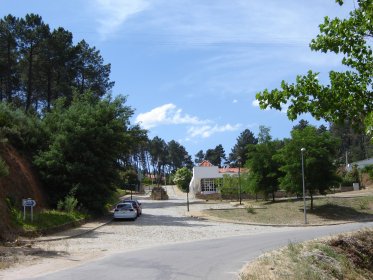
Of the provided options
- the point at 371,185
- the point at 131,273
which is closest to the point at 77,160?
the point at 131,273

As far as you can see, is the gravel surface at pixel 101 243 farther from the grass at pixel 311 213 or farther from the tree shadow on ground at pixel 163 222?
the grass at pixel 311 213

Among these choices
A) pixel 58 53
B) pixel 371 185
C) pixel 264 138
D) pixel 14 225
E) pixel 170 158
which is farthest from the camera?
pixel 170 158

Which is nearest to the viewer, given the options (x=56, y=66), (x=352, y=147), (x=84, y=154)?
(x=84, y=154)

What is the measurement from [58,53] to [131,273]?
175 feet

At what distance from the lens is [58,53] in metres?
62.5

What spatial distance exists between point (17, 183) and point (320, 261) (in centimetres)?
2343

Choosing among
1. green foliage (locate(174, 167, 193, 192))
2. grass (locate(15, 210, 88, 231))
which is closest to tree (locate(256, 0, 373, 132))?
grass (locate(15, 210, 88, 231))

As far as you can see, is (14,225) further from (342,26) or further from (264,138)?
(264,138)

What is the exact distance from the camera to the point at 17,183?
32781 mm

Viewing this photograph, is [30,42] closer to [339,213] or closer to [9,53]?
[9,53]

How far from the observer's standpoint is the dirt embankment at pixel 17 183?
28812mm

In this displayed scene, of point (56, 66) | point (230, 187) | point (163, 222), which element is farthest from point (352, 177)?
point (56, 66)

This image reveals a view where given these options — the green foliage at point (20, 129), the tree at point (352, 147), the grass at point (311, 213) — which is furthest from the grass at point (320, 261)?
the tree at point (352, 147)

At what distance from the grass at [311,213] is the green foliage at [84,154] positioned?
11.7 m
